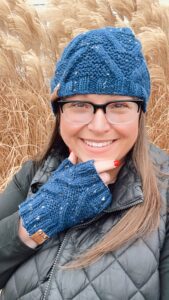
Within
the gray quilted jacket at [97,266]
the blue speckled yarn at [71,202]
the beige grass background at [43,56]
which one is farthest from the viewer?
the beige grass background at [43,56]

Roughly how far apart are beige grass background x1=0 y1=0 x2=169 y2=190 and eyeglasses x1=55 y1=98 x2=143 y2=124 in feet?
5.25

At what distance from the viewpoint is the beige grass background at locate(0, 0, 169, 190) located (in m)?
3.35

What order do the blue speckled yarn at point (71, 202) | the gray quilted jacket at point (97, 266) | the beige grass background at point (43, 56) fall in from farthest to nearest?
the beige grass background at point (43, 56), the blue speckled yarn at point (71, 202), the gray quilted jacket at point (97, 266)

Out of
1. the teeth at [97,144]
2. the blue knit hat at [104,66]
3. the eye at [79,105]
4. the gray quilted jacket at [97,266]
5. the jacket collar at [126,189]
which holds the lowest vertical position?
the gray quilted jacket at [97,266]

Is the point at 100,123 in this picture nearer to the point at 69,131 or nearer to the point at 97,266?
the point at 69,131

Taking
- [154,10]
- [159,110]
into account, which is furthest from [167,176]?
[154,10]

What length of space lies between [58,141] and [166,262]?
663 millimetres

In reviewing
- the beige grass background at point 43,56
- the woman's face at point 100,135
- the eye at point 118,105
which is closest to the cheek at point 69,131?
the woman's face at point 100,135

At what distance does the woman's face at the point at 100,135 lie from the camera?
1540 mm

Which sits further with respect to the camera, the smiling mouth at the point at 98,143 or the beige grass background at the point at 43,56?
the beige grass background at the point at 43,56

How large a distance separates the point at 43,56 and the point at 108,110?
7.89ft

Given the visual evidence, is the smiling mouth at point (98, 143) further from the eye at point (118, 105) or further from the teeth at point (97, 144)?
the eye at point (118, 105)

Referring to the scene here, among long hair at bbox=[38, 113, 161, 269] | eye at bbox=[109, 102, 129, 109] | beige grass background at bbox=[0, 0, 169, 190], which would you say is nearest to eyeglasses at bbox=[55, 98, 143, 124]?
eye at bbox=[109, 102, 129, 109]

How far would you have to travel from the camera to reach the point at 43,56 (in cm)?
383
